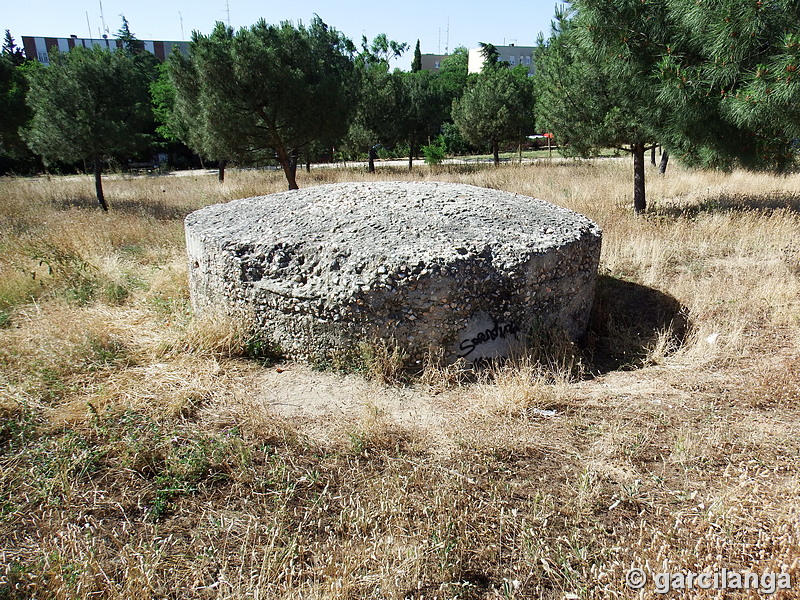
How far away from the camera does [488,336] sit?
4.04 metres

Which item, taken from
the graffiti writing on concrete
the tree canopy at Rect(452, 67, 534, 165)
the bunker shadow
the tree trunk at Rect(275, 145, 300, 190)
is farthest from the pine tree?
the tree canopy at Rect(452, 67, 534, 165)

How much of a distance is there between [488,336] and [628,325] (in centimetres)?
191

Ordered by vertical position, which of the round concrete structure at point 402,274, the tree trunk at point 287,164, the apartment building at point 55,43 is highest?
the apartment building at point 55,43

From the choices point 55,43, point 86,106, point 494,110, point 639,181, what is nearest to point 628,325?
point 639,181

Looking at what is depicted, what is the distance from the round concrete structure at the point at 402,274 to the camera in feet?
12.7

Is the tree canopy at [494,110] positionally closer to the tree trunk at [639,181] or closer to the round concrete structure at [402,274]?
the tree trunk at [639,181]

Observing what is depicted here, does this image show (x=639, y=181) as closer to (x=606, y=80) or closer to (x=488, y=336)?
(x=606, y=80)

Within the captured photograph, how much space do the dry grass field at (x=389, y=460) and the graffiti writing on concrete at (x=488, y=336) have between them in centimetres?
25

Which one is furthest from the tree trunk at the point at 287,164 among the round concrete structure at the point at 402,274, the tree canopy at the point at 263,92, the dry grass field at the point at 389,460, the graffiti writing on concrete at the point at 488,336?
the graffiti writing on concrete at the point at 488,336

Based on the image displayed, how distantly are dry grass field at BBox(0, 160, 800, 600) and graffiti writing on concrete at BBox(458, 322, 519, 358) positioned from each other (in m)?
0.25

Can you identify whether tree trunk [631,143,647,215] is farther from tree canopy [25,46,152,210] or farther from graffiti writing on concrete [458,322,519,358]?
tree canopy [25,46,152,210]

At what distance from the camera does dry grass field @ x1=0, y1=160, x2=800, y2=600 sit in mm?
2217

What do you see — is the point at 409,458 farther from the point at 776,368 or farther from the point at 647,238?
the point at 647,238

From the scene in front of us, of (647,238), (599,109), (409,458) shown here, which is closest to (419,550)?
(409,458)
